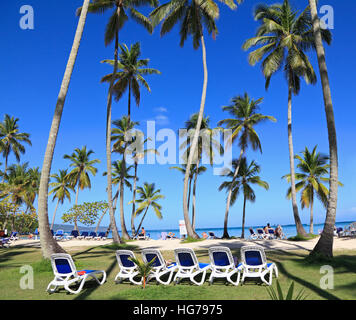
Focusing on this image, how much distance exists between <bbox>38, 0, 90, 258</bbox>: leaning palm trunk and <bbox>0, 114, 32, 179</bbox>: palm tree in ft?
107

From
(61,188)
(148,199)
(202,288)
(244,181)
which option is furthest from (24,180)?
(202,288)

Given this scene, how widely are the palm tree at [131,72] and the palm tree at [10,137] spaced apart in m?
22.2

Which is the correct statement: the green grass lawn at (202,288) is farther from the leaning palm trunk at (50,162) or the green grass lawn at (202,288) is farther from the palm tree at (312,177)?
the palm tree at (312,177)

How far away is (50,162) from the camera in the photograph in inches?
426

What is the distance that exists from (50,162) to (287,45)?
16864 mm

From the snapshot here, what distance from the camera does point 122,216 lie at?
22.1 meters

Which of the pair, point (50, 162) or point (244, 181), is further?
point (244, 181)

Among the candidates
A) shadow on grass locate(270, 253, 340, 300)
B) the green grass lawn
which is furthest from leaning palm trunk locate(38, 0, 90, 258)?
shadow on grass locate(270, 253, 340, 300)

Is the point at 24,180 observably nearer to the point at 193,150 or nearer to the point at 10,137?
the point at 10,137

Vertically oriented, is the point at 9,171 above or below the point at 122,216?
above

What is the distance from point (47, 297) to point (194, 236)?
47.0ft

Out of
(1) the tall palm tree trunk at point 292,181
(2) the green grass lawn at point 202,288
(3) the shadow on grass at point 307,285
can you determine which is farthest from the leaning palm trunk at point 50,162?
(1) the tall palm tree trunk at point 292,181
